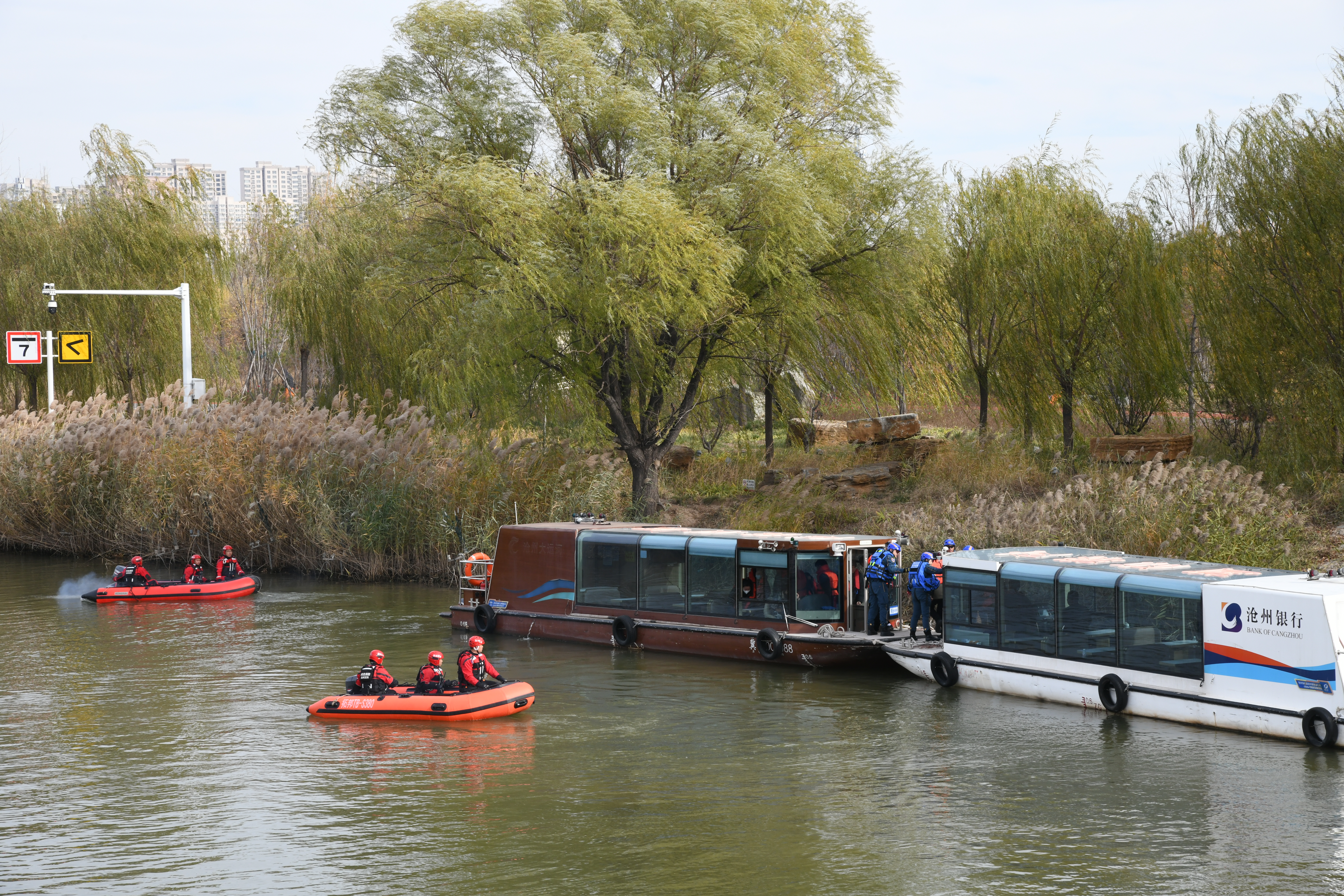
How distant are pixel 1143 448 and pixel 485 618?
15891 millimetres

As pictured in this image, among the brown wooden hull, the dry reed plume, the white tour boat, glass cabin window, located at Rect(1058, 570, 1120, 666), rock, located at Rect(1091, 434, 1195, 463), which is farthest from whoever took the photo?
the dry reed plume

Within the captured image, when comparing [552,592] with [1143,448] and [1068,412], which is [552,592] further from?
[1068,412]

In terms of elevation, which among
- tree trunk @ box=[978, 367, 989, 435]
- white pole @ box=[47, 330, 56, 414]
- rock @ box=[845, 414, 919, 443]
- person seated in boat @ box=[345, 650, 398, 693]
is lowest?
person seated in boat @ box=[345, 650, 398, 693]

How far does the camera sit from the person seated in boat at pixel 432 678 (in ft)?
65.2

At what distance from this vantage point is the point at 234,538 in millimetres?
37500

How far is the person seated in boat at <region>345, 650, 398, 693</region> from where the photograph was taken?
65.3ft

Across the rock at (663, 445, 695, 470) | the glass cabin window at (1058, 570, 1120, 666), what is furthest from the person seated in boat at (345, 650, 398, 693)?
the rock at (663, 445, 695, 470)

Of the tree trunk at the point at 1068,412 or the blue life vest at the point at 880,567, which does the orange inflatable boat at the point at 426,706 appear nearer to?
the blue life vest at the point at 880,567

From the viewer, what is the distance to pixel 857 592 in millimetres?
23453

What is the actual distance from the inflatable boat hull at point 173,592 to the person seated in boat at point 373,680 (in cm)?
1318

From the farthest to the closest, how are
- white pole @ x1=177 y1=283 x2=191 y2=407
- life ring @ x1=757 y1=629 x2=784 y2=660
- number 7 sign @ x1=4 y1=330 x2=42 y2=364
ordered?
number 7 sign @ x1=4 y1=330 x2=42 y2=364
white pole @ x1=177 y1=283 x2=191 y2=407
life ring @ x1=757 y1=629 x2=784 y2=660

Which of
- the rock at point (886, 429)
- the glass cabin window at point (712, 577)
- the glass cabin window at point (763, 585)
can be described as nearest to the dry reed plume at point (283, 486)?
the rock at point (886, 429)

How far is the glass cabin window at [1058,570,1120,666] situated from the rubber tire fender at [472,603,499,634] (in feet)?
40.7

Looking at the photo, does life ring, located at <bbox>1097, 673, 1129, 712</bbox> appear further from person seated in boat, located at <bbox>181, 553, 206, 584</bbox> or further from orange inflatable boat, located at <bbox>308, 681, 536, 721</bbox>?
person seated in boat, located at <bbox>181, 553, 206, 584</bbox>
